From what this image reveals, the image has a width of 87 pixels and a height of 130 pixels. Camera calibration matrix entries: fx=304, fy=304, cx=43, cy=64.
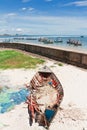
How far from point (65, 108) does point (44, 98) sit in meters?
1.08

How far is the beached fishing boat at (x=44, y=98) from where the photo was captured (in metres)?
10.7

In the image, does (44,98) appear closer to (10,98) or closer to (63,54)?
(10,98)

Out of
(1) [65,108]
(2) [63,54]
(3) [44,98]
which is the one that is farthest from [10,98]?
(2) [63,54]

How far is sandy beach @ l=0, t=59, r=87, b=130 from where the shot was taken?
34.7 ft

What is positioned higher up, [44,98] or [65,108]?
[44,98]

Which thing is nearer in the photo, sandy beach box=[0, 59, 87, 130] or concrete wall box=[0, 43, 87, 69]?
sandy beach box=[0, 59, 87, 130]

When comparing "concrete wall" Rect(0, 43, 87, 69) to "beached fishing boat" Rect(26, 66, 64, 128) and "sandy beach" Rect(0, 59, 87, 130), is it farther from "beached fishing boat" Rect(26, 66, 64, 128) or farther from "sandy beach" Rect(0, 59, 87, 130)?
"beached fishing boat" Rect(26, 66, 64, 128)

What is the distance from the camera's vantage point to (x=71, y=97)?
14008 millimetres

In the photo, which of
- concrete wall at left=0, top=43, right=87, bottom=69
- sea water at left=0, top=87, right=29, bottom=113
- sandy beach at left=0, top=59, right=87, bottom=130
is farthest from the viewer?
concrete wall at left=0, top=43, right=87, bottom=69

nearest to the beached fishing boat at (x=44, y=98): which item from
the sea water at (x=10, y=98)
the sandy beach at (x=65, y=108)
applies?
the sandy beach at (x=65, y=108)

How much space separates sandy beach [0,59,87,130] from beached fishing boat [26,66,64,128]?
0.29 m

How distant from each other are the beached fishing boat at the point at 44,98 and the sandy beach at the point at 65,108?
29 centimetres

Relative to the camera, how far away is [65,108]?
40.3ft

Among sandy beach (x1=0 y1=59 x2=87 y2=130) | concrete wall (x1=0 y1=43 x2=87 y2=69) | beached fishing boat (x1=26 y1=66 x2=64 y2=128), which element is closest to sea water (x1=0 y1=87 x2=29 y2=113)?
sandy beach (x1=0 y1=59 x2=87 y2=130)
